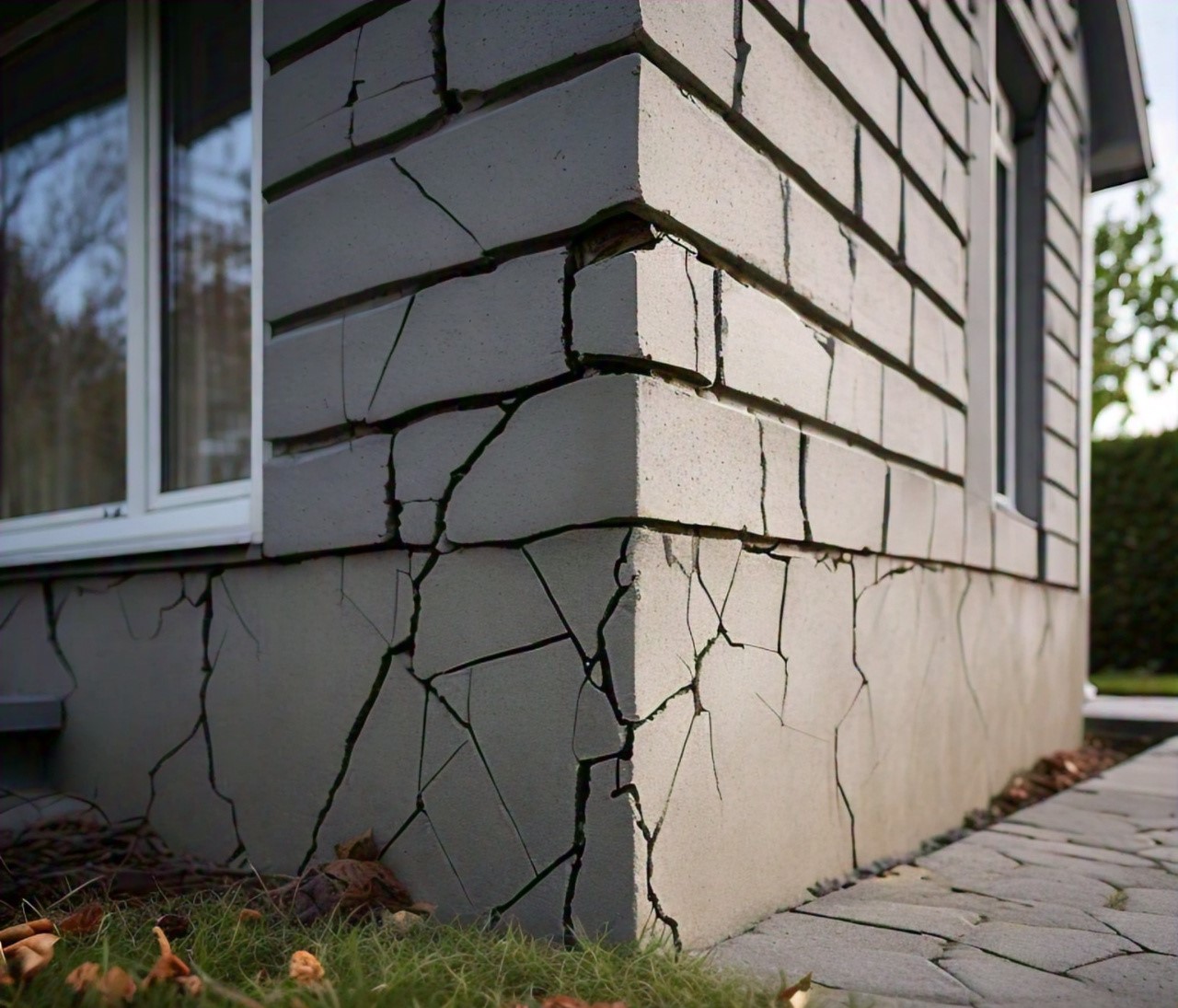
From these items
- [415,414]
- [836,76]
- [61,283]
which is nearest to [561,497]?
[415,414]

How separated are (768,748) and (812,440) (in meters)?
0.63

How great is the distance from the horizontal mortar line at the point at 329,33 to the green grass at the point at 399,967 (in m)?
1.67

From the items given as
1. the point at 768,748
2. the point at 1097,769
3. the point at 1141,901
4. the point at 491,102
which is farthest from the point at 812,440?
the point at 1097,769

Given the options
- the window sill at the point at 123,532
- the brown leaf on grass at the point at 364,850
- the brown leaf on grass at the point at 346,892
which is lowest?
the brown leaf on grass at the point at 346,892

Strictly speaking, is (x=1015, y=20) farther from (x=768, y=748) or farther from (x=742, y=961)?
(x=742, y=961)

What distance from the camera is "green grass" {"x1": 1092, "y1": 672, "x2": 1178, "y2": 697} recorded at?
7102 millimetres

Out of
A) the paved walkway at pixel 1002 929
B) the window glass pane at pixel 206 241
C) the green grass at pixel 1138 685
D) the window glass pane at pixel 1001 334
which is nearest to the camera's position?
the paved walkway at pixel 1002 929

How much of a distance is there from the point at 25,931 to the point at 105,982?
0.37m

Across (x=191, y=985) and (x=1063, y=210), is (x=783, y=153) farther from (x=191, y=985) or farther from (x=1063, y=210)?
(x=1063, y=210)

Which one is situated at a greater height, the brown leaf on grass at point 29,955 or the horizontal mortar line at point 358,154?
the horizontal mortar line at point 358,154

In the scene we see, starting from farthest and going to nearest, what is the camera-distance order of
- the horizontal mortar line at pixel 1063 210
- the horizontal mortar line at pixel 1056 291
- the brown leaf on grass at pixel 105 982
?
the horizontal mortar line at pixel 1063 210, the horizontal mortar line at pixel 1056 291, the brown leaf on grass at pixel 105 982

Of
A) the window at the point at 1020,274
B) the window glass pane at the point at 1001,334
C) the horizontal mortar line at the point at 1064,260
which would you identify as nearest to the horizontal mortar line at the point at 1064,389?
the window at the point at 1020,274

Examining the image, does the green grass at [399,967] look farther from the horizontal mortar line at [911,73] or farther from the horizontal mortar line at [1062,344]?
the horizontal mortar line at [1062,344]

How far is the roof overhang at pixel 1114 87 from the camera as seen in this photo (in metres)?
5.17
